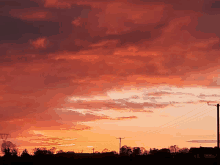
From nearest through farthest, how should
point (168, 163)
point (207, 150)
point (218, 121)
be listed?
point (218, 121) → point (168, 163) → point (207, 150)

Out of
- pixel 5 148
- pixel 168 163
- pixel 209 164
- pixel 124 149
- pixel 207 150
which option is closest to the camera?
pixel 209 164

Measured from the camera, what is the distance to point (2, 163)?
243 ft

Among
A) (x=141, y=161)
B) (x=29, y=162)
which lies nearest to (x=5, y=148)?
(x=29, y=162)

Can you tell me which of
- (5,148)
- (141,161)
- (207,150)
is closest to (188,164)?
(141,161)

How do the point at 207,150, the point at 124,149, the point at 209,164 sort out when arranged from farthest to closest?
the point at 124,149 < the point at 207,150 < the point at 209,164

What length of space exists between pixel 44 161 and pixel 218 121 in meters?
42.0

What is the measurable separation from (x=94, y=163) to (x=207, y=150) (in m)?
75.1

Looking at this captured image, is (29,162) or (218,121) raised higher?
(218,121)

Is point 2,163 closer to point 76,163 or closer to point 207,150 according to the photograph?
point 76,163

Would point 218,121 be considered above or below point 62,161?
Result: above

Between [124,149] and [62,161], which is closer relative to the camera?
[62,161]

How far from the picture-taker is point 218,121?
6197 centimetres

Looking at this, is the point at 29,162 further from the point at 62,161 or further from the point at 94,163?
the point at 94,163

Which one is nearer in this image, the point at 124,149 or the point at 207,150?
the point at 207,150
